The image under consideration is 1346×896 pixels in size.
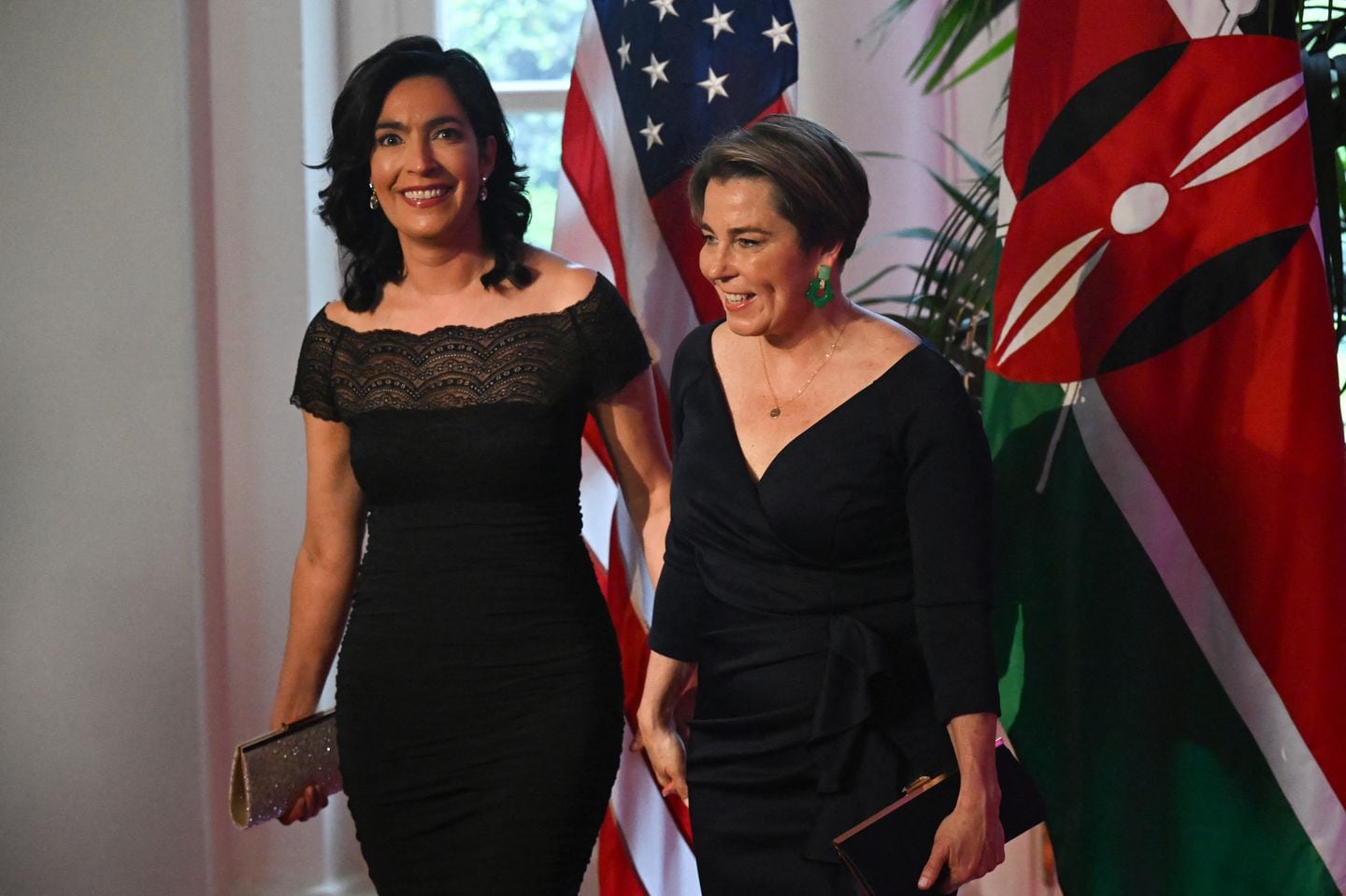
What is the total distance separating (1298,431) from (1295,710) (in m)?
0.37

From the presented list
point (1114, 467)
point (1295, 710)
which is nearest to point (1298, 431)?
point (1114, 467)

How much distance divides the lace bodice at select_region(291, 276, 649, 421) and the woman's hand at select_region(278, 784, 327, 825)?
0.60 m

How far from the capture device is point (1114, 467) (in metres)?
1.97

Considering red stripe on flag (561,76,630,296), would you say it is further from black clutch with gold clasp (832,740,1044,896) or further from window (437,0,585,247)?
black clutch with gold clasp (832,740,1044,896)

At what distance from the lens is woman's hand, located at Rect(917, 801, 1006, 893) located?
1531mm

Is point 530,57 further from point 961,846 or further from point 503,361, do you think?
point 961,846

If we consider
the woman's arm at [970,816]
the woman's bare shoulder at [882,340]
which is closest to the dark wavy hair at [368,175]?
the woman's bare shoulder at [882,340]

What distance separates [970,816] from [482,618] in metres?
0.76

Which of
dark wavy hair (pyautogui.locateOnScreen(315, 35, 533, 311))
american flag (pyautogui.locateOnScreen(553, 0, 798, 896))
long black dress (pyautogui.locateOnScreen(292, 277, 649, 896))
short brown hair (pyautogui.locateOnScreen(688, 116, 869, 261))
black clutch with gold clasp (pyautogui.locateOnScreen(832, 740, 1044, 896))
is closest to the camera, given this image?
black clutch with gold clasp (pyautogui.locateOnScreen(832, 740, 1044, 896))

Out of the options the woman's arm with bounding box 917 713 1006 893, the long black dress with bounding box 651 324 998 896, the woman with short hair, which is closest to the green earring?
the woman with short hair

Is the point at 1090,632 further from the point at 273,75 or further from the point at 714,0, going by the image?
the point at 273,75

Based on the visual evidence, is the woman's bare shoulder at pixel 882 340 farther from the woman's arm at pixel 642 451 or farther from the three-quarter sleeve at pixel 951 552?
the woman's arm at pixel 642 451

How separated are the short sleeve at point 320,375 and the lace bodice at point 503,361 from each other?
37mm

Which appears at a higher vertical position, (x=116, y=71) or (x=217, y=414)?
(x=116, y=71)
